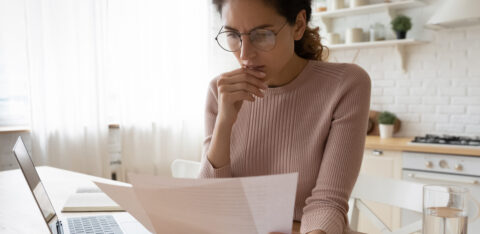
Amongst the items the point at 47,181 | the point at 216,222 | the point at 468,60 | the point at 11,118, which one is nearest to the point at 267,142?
the point at 216,222

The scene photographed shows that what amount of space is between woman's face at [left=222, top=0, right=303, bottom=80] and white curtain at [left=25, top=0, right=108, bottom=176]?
1.75 m

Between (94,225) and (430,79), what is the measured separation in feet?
9.31

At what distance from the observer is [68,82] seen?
256cm

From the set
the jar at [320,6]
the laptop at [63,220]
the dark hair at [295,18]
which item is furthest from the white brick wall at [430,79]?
the laptop at [63,220]

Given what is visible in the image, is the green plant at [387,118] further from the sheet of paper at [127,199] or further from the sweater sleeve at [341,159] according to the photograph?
the sheet of paper at [127,199]

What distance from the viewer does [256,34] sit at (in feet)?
3.39

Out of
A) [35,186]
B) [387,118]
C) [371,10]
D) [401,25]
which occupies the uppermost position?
[371,10]

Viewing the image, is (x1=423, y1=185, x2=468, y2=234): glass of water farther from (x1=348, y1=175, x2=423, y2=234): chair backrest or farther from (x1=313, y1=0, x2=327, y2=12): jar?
(x1=313, y1=0, x2=327, y2=12): jar

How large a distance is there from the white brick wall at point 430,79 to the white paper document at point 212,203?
2.77 meters

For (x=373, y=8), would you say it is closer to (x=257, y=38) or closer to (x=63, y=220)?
(x=257, y=38)

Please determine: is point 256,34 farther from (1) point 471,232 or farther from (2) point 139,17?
(2) point 139,17

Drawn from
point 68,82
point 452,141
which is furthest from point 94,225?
point 452,141

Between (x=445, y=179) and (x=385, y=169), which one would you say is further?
(x=385, y=169)

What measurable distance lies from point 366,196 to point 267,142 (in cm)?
40
